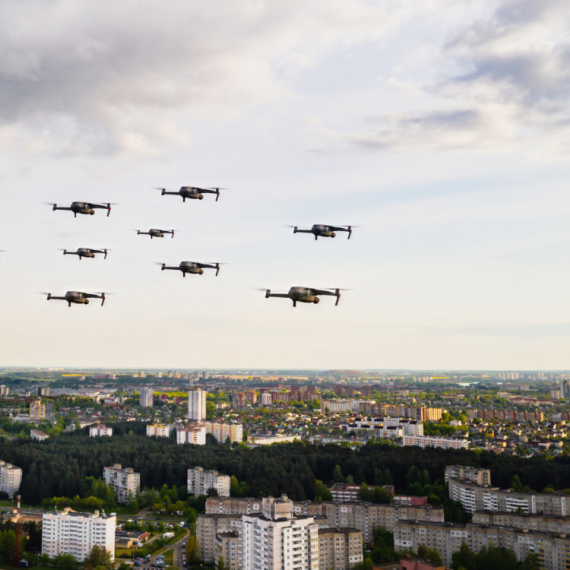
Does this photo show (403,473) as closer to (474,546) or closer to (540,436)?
(474,546)

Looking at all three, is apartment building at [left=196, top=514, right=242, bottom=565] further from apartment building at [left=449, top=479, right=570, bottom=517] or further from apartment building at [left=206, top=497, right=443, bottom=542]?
apartment building at [left=449, top=479, right=570, bottom=517]

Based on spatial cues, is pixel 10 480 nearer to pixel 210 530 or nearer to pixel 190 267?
pixel 210 530

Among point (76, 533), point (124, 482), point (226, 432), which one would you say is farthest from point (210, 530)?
point (226, 432)

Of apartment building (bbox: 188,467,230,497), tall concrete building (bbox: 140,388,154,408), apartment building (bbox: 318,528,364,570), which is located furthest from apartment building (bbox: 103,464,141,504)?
tall concrete building (bbox: 140,388,154,408)

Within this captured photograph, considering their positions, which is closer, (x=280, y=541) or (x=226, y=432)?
(x=280, y=541)

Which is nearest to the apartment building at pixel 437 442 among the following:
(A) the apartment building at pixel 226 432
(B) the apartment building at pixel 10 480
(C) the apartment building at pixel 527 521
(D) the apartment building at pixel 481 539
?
(A) the apartment building at pixel 226 432

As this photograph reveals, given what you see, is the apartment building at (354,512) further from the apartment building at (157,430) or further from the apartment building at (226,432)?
the apartment building at (226,432)

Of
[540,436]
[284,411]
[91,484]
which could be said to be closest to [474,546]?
[91,484]
